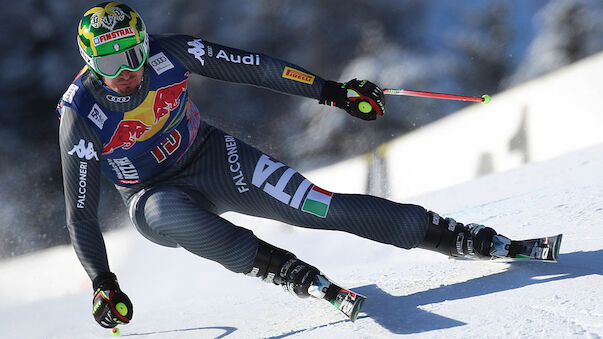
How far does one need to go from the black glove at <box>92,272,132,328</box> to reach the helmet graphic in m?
0.83

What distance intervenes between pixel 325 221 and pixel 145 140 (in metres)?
0.84

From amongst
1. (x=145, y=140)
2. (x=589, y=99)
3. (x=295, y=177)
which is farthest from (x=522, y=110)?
(x=145, y=140)

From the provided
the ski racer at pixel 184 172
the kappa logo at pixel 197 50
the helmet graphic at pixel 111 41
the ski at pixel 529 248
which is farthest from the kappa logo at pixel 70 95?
the ski at pixel 529 248

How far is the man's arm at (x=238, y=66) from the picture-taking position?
9.95 ft

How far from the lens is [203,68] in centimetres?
305

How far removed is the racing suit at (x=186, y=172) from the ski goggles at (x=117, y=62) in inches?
3.9

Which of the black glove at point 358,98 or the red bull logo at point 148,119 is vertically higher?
the black glove at point 358,98

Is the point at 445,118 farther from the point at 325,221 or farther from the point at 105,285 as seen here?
the point at 105,285

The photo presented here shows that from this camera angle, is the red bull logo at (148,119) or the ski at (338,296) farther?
the red bull logo at (148,119)

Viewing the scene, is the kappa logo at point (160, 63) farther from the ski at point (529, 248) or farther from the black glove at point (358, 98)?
the ski at point (529, 248)

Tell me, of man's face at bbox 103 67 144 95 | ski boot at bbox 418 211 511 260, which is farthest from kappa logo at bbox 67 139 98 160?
ski boot at bbox 418 211 511 260

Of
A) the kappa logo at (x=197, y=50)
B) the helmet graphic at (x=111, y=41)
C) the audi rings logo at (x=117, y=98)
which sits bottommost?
the audi rings logo at (x=117, y=98)

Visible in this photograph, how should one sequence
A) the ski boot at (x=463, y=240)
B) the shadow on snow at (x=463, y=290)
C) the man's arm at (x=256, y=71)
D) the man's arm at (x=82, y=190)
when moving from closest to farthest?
the shadow on snow at (x=463, y=290) < the man's arm at (x=82, y=190) < the ski boot at (x=463, y=240) < the man's arm at (x=256, y=71)

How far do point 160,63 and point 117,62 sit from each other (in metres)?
0.25
